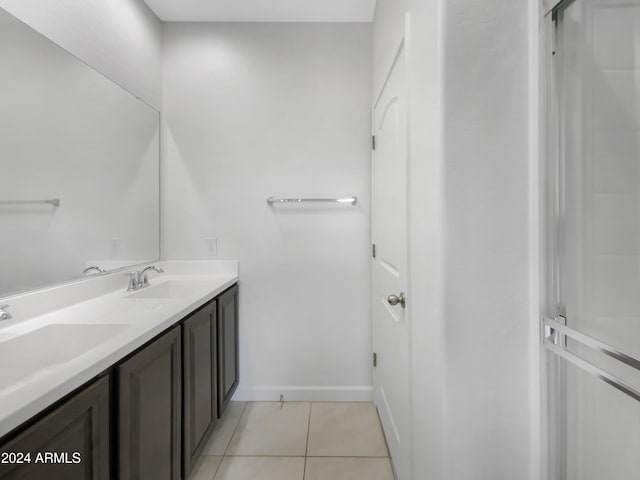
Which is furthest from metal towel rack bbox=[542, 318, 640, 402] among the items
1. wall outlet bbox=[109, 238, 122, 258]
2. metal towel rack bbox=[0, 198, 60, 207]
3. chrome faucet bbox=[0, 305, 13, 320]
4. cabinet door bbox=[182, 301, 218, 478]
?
wall outlet bbox=[109, 238, 122, 258]

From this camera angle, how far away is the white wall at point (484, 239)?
2.75 ft

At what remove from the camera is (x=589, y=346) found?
680 millimetres

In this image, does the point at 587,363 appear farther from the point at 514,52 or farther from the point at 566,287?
the point at 514,52

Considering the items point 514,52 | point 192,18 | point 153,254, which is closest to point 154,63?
point 192,18

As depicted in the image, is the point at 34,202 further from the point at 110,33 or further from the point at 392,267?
the point at 392,267

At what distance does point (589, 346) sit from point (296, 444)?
1.55 metres

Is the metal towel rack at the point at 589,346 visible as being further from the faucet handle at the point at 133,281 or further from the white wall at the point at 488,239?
the faucet handle at the point at 133,281

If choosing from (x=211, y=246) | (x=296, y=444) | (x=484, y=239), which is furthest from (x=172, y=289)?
(x=484, y=239)

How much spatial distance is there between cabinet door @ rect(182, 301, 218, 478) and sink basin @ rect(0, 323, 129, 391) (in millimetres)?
316

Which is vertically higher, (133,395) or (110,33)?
(110,33)

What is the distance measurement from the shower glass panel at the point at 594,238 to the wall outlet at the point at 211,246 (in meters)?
1.85

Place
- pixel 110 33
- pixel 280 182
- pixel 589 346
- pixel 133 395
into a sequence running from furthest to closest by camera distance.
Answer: pixel 280 182, pixel 110 33, pixel 133 395, pixel 589 346

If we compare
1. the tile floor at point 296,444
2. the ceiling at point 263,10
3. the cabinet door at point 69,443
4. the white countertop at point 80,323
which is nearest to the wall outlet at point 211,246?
the white countertop at point 80,323

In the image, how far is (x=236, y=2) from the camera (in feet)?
6.31
